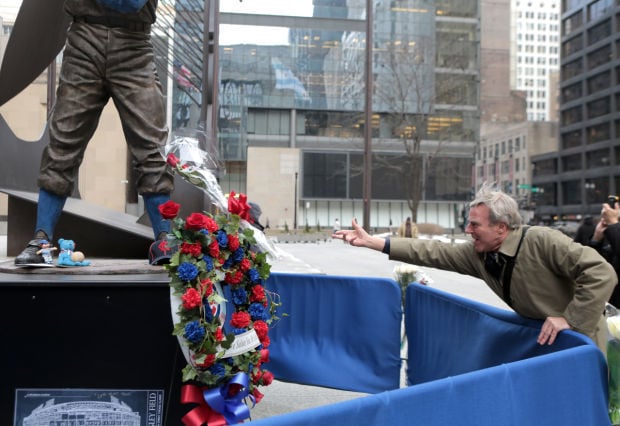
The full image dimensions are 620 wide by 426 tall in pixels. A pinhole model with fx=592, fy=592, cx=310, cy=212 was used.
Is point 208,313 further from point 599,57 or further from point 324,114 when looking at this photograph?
point 599,57

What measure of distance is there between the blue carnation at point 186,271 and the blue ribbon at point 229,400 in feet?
1.95

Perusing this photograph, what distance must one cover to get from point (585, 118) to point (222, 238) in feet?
291

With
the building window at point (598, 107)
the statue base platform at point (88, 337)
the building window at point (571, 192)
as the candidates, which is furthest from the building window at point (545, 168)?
the statue base platform at point (88, 337)

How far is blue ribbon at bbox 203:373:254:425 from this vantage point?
3018 millimetres

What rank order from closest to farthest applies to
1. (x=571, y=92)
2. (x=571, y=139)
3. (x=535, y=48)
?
(x=571, y=139) < (x=571, y=92) < (x=535, y=48)

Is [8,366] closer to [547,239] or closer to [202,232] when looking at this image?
[202,232]

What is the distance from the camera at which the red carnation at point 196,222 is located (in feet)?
→ 9.78

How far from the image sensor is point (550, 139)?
9862 cm

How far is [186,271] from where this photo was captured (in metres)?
2.87

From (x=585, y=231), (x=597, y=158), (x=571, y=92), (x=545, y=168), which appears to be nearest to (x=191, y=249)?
(x=585, y=231)

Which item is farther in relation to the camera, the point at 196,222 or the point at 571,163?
the point at 571,163

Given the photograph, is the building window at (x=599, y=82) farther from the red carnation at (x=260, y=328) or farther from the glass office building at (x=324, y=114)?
the red carnation at (x=260, y=328)

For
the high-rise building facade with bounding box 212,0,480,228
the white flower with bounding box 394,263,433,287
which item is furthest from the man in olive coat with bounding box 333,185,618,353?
the high-rise building facade with bounding box 212,0,480,228

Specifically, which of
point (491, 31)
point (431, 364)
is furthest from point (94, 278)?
point (491, 31)
